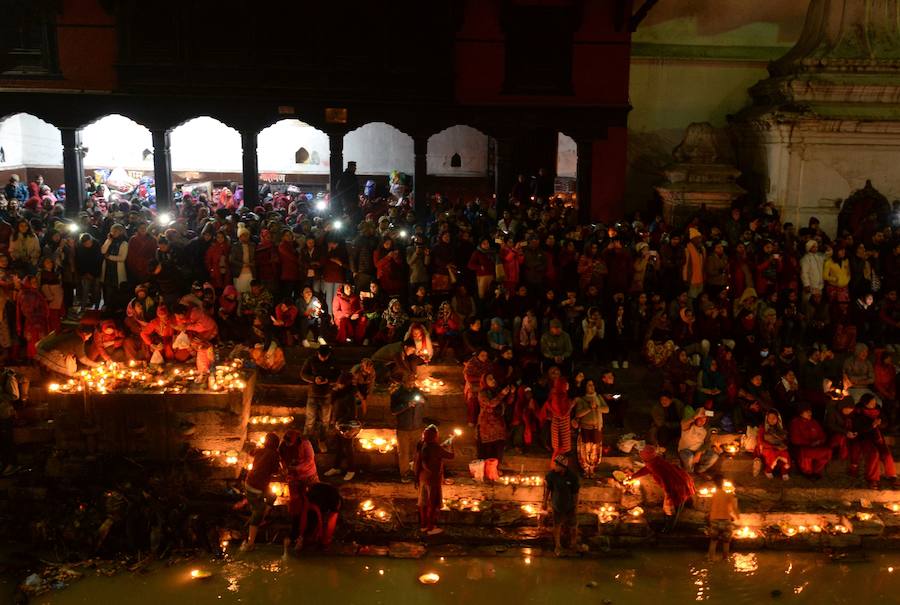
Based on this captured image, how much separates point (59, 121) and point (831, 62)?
15.7 metres

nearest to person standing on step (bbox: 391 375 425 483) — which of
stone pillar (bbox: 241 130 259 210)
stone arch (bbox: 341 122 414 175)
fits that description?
stone pillar (bbox: 241 130 259 210)

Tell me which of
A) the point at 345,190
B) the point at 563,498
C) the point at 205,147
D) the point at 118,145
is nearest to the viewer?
the point at 563,498

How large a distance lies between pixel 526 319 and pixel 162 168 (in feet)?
33.7

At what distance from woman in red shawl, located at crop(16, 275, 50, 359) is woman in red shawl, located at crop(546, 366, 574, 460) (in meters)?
7.57

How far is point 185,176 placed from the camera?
79.8ft

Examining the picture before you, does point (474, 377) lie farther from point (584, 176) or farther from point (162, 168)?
point (162, 168)

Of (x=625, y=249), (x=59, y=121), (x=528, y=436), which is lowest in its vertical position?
(x=528, y=436)

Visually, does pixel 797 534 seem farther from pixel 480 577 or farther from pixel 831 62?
pixel 831 62

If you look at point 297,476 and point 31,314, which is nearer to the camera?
point 297,476

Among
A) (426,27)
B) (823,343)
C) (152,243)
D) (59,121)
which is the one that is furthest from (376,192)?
(823,343)

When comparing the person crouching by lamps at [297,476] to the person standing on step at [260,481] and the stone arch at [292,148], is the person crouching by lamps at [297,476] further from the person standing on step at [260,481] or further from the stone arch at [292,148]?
the stone arch at [292,148]

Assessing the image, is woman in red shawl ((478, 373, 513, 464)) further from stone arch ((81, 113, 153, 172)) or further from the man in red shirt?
stone arch ((81, 113, 153, 172))

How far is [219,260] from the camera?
47.0 feet

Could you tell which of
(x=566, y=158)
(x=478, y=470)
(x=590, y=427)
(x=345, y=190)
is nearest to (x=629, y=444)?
(x=590, y=427)
